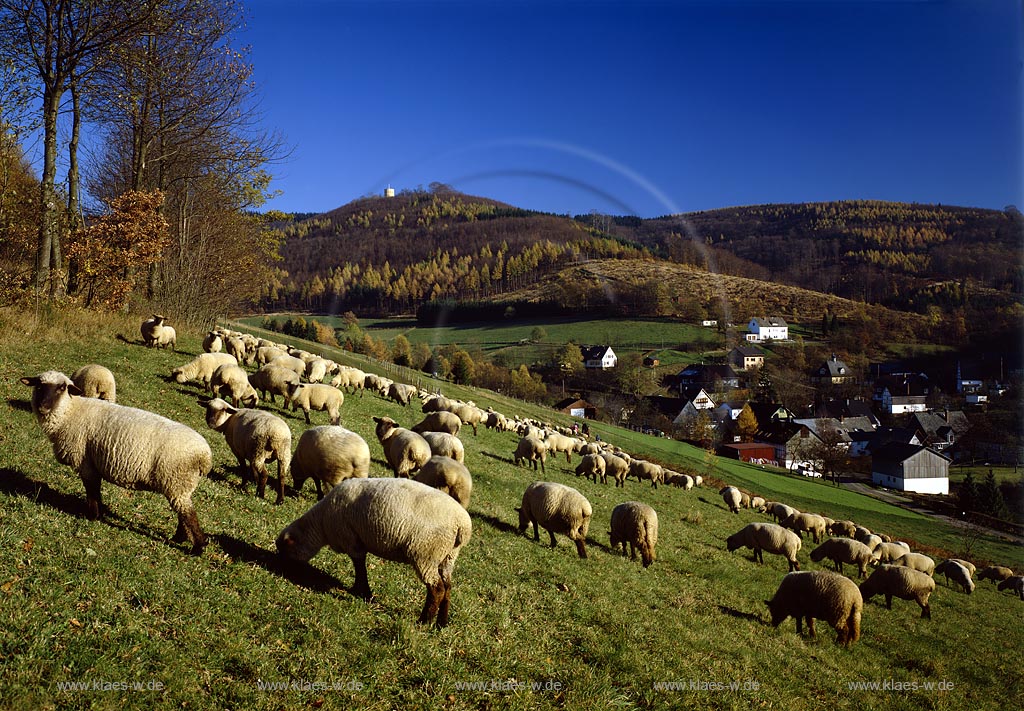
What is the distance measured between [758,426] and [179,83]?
95.4 m

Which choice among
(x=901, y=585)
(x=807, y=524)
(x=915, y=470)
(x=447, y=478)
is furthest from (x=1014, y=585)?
(x=915, y=470)

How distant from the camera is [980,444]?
295 feet

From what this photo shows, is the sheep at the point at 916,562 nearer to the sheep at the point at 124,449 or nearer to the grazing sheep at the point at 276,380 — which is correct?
the grazing sheep at the point at 276,380

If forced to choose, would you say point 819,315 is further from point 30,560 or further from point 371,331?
point 30,560

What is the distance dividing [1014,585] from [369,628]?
32.1 meters

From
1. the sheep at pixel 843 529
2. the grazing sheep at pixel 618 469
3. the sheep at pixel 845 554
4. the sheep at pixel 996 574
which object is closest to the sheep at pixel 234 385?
the grazing sheep at pixel 618 469

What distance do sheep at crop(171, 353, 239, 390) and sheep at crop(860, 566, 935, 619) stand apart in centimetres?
1979

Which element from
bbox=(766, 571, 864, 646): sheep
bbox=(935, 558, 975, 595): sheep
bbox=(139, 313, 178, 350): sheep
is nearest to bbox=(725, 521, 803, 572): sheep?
bbox=(766, 571, 864, 646): sheep

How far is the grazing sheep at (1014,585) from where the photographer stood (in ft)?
82.7

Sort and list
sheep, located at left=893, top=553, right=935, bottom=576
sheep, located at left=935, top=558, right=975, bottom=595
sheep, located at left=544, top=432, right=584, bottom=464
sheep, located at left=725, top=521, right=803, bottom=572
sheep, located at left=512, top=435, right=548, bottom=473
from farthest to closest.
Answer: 1. sheep, located at left=544, top=432, right=584, bottom=464
2. sheep, located at left=512, top=435, right=548, bottom=473
3. sheep, located at left=935, top=558, right=975, bottom=595
4. sheep, located at left=893, top=553, right=935, bottom=576
5. sheep, located at left=725, top=521, right=803, bottom=572

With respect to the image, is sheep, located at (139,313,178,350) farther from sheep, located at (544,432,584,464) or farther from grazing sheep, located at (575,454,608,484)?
sheep, located at (544,432,584,464)

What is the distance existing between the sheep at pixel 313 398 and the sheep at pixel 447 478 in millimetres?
6262

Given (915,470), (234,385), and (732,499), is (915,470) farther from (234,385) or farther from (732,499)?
(234,385)

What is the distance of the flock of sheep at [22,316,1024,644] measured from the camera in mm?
6898
